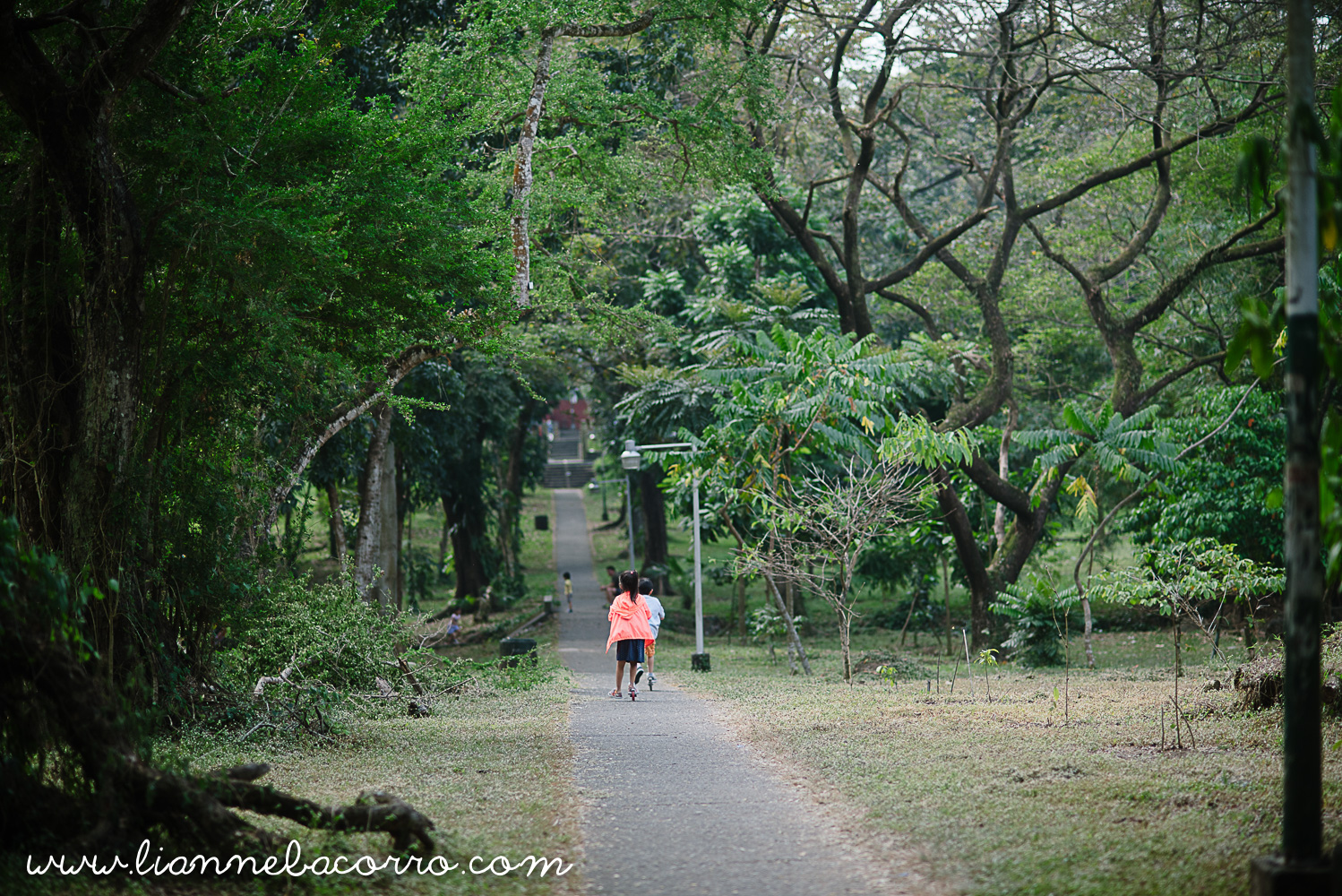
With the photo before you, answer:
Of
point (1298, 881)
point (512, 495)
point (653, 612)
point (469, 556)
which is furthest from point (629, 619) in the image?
point (512, 495)

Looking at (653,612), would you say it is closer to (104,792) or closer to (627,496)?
(104,792)

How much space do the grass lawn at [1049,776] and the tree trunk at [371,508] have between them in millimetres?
7385

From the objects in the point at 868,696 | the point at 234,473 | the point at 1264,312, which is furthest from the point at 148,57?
the point at 868,696

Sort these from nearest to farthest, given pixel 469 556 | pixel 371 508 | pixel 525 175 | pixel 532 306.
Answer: pixel 525 175
pixel 532 306
pixel 371 508
pixel 469 556

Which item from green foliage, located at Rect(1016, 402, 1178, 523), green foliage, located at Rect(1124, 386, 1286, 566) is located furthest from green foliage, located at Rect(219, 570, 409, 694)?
green foliage, located at Rect(1124, 386, 1286, 566)

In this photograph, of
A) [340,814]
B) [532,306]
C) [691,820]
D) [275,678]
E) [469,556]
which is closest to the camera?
[340,814]

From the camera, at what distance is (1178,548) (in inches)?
597

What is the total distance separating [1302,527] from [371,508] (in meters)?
16.4

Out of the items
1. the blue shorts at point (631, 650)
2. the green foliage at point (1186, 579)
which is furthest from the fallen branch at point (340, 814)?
the green foliage at point (1186, 579)

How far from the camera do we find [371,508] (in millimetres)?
18969

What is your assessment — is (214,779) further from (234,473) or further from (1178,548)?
(1178,548)

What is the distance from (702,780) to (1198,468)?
15.6 meters

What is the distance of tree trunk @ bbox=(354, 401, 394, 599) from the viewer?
1842 centimetres

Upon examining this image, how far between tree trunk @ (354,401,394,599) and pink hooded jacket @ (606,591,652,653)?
6208 millimetres
